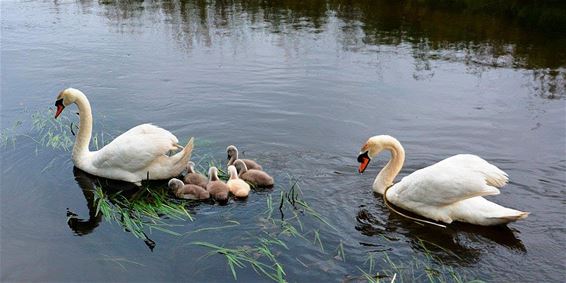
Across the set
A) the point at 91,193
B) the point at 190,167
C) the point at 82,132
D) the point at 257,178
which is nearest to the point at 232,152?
the point at 190,167

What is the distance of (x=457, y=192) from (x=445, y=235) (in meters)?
0.53

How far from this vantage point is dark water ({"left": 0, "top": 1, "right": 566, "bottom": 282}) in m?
6.15

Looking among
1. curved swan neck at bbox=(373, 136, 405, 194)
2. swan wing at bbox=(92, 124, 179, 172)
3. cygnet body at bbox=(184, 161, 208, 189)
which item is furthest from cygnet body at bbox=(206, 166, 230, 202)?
curved swan neck at bbox=(373, 136, 405, 194)

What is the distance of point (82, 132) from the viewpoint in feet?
27.2

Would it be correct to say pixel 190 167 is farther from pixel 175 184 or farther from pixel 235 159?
pixel 235 159

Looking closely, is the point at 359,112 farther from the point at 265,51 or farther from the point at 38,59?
the point at 38,59

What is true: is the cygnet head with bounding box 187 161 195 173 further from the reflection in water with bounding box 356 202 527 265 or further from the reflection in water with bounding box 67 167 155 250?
the reflection in water with bounding box 356 202 527 265

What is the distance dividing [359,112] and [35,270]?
6.59 metres

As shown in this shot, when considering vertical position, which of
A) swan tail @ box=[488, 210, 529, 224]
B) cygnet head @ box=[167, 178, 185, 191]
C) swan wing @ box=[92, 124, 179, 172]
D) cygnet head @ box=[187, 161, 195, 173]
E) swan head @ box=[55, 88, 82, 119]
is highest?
swan head @ box=[55, 88, 82, 119]

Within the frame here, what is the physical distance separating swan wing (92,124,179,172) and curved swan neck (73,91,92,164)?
450mm

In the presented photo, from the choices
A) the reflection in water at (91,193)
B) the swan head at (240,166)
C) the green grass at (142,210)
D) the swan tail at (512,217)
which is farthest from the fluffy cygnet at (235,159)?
the swan tail at (512,217)

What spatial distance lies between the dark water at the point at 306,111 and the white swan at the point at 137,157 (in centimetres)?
37

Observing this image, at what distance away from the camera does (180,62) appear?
46.4 feet

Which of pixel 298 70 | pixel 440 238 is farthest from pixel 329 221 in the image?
pixel 298 70
